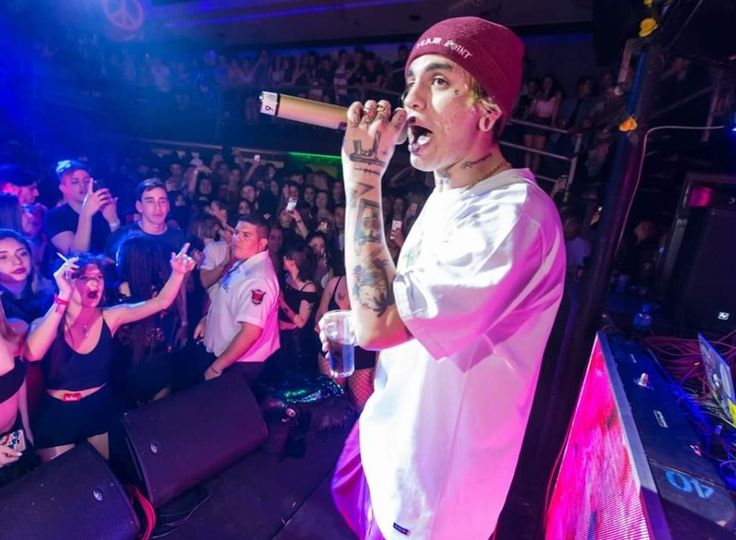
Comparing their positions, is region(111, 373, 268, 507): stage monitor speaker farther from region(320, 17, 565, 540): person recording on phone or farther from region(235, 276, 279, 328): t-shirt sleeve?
region(320, 17, 565, 540): person recording on phone

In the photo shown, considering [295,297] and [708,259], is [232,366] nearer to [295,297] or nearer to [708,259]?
[295,297]

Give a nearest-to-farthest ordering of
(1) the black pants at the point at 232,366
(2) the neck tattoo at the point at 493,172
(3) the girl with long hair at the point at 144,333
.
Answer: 1. (2) the neck tattoo at the point at 493,172
2. (3) the girl with long hair at the point at 144,333
3. (1) the black pants at the point at 232,366

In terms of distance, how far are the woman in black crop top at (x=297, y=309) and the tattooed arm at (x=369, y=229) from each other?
104 inches

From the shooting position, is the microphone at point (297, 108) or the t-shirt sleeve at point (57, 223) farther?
the t-shirt sleeve at point (57, 223)

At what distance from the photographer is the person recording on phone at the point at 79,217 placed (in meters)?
3.38

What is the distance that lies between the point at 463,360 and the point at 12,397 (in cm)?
222

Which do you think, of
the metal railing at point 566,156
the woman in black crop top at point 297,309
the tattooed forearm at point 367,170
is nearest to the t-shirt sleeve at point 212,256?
the woman in black crop top at point 297,309

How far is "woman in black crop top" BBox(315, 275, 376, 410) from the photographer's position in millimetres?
3395

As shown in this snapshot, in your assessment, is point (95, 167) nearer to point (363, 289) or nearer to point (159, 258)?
point (159, 258)

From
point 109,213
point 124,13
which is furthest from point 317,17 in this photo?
point 109,213

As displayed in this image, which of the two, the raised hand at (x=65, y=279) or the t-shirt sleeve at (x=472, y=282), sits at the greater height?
the t-shirt sleeve at (x=472, y=282)

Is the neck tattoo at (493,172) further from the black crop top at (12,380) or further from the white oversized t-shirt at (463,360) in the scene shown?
the black crop top at (12,380)

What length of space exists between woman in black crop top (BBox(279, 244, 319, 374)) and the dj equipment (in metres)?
2.24

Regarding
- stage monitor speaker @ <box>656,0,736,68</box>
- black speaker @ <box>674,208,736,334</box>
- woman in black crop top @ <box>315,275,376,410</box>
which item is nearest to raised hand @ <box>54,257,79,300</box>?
woman in black crop top @ <box>315,275,376,410</box>
